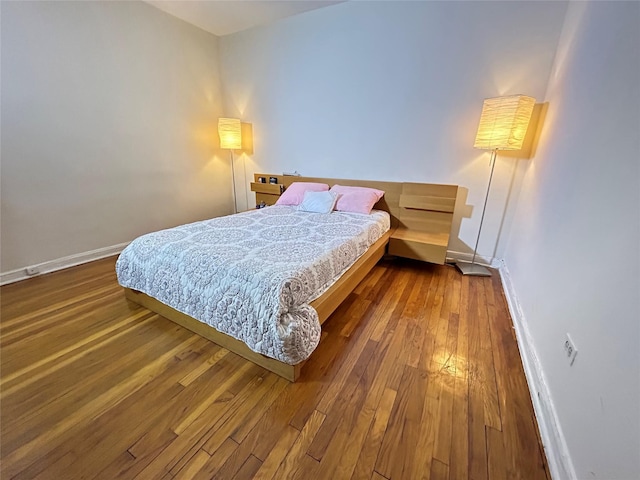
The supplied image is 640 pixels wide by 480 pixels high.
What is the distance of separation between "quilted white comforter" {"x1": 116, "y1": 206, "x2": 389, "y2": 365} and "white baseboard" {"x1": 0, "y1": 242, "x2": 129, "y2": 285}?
128 cm

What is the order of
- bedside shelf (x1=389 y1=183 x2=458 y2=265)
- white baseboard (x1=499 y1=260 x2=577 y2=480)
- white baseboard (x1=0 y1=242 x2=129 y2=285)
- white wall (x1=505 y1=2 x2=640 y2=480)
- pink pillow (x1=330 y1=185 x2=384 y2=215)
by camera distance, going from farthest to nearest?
pink pillow (x1=330 y1=185 x2=384 y2=215), bedside shelf (x1=389 y1=183 x2=458 y2=265), white baseboard (x1=0 y1=242 x2=129 y2=285), white baseboard (x1=499 y1=260 x2=577 y2=480), white wall (x1=505 y1=2 x2=640 y2=480)

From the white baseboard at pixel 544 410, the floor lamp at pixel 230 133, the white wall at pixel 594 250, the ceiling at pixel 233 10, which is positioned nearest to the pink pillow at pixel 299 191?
the floor lamp at pixel 230 133

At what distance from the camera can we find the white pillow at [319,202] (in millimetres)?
2846

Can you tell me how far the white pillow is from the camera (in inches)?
112

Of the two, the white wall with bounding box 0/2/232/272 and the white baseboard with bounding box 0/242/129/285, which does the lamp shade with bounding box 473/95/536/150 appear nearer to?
the white wall with bounding box 0/2/232/272

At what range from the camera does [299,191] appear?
3.25 m

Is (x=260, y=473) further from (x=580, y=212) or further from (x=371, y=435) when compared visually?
(x=580, y=212)

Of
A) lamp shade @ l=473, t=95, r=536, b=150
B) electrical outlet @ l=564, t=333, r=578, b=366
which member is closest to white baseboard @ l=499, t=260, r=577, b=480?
electrical outlet @ l=564, t=333, r=578, b=366

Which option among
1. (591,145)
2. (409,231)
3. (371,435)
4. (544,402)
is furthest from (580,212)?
(409,231)

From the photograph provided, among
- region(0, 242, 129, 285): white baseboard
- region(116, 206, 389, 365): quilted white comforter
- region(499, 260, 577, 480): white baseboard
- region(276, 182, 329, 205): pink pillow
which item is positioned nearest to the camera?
region(499, 260, 577, 480): white baseboard

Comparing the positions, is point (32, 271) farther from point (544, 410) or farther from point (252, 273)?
point (544, 410)

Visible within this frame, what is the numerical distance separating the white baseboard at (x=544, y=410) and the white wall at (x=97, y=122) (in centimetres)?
393

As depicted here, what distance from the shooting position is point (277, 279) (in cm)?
133

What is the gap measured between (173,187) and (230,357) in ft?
9.23
